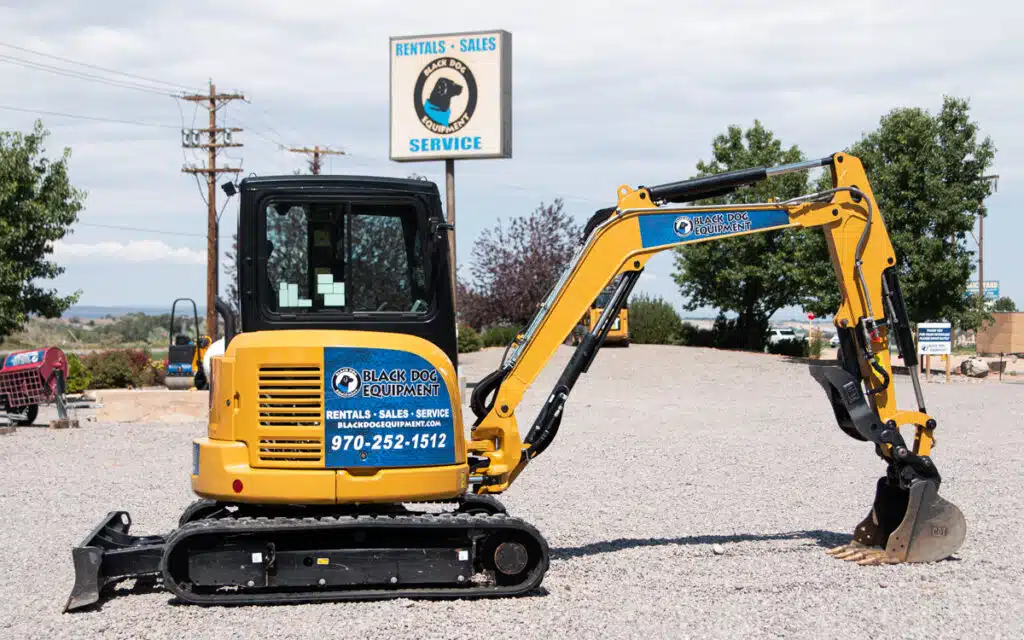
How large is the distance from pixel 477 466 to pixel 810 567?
108 inches

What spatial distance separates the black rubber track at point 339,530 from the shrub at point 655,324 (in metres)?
41.4

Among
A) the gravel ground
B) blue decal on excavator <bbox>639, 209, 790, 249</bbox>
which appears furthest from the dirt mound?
blue decal on excavator <bbox>639, 209, 790, 249</bbox>

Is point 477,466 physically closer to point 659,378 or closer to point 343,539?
point 343,539

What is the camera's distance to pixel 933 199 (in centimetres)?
3659

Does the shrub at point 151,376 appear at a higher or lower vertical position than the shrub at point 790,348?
lower

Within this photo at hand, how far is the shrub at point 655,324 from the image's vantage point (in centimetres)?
4919

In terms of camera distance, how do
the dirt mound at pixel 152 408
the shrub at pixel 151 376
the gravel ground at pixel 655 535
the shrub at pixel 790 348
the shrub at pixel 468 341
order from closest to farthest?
the gravel ground at pixel 655 535 < the dirt mound at pixel 152 408 < the shrub at pixel 151 376 < the shrub at pixel 468 341 < the shrub at pixel 790 348

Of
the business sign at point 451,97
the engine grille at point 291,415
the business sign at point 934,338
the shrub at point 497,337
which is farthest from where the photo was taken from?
the shrub at point 497,337

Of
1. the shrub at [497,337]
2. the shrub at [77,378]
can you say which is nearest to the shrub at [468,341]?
the shrub at [497,337]

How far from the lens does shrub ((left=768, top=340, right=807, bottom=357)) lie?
46.9 meters

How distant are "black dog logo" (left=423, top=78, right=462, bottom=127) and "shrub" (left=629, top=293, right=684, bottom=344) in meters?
21.9

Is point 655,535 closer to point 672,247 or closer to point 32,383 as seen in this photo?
point 672,247

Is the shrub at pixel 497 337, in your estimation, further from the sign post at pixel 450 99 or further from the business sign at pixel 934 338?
the business sign at pixel 934 338

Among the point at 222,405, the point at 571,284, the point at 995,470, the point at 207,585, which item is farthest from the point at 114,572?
the point at 995,470
